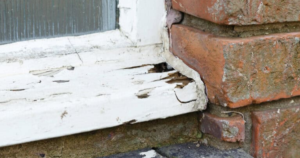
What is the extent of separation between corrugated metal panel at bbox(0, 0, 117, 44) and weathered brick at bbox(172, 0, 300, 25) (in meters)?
0.29

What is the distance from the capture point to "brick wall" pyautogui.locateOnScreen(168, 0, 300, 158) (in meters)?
1.10

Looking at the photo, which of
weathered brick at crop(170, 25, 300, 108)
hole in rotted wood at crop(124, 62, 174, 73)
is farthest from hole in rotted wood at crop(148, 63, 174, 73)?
weathered brick at crop(170, 25, 300, 108)

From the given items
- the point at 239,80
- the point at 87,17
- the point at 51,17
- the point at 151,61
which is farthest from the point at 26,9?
the point at 239,80

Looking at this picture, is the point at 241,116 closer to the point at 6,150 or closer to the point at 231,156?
the point at 231,156

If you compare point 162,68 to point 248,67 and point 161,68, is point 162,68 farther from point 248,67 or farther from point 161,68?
point 248,67

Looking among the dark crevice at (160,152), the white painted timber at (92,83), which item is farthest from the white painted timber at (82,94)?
the dark crevice at (160,152)

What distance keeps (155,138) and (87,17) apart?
15.5 inches

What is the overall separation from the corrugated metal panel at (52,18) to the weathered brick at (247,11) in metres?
0.29

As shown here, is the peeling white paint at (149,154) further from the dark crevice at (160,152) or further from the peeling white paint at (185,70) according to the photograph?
the peeling white paint at (185,70)

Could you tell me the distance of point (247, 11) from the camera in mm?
1089

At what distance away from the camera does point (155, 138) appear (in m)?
1.23

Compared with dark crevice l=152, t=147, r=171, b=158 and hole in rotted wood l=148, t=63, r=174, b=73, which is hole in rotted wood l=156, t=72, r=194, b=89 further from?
dark crevice l=152, t=147, r=171, b=158

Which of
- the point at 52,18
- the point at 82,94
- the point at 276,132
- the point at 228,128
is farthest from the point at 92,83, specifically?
the point at 276,132

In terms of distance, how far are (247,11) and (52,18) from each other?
20.7 inches
